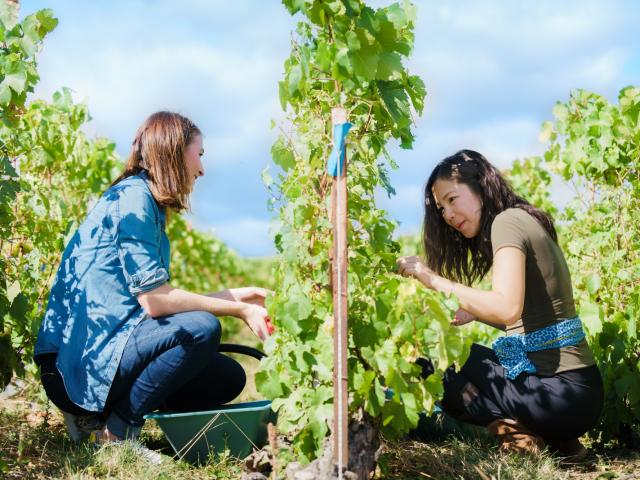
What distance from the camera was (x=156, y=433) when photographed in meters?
3.32

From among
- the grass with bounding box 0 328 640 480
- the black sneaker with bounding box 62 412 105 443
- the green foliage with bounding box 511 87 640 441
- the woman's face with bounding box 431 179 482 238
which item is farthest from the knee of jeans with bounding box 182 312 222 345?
the green foliage with bounding box 511 87 640 441

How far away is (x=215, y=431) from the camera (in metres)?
2.63

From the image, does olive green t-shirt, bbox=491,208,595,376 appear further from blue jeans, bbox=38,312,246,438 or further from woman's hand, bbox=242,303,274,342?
blue jeans, bbox=38,312,246,438

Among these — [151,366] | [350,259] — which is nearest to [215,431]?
[151,366]

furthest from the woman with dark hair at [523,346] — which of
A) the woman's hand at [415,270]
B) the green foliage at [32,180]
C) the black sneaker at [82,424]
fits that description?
the green foliage at [32,180]

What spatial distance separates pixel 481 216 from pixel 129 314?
1464 millimetres

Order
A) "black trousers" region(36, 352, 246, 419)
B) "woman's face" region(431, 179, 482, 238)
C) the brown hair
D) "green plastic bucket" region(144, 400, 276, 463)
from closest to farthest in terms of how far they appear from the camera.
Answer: "green plastic bucket" region(144, 400, 276, 463) < "woman's face" region(431, 179, 482, 238) < the brown hair < "black trousers" region(36, 352, 246, 419)

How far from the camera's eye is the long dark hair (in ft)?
9.31

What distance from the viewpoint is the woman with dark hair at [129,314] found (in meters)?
2.70

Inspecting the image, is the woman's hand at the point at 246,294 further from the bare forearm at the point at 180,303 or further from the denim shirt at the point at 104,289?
the denim shirt at the point at 104,289

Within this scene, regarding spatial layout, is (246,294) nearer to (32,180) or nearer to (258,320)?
(258,320)

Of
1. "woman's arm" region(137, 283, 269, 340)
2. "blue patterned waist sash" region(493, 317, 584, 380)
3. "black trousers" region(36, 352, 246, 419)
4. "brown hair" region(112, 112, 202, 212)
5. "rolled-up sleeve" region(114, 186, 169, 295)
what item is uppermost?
"brown hair" region(112, 112, 202, 212)

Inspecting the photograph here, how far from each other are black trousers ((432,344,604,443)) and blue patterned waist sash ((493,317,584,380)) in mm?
33

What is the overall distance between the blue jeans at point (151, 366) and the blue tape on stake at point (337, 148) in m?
0.93
